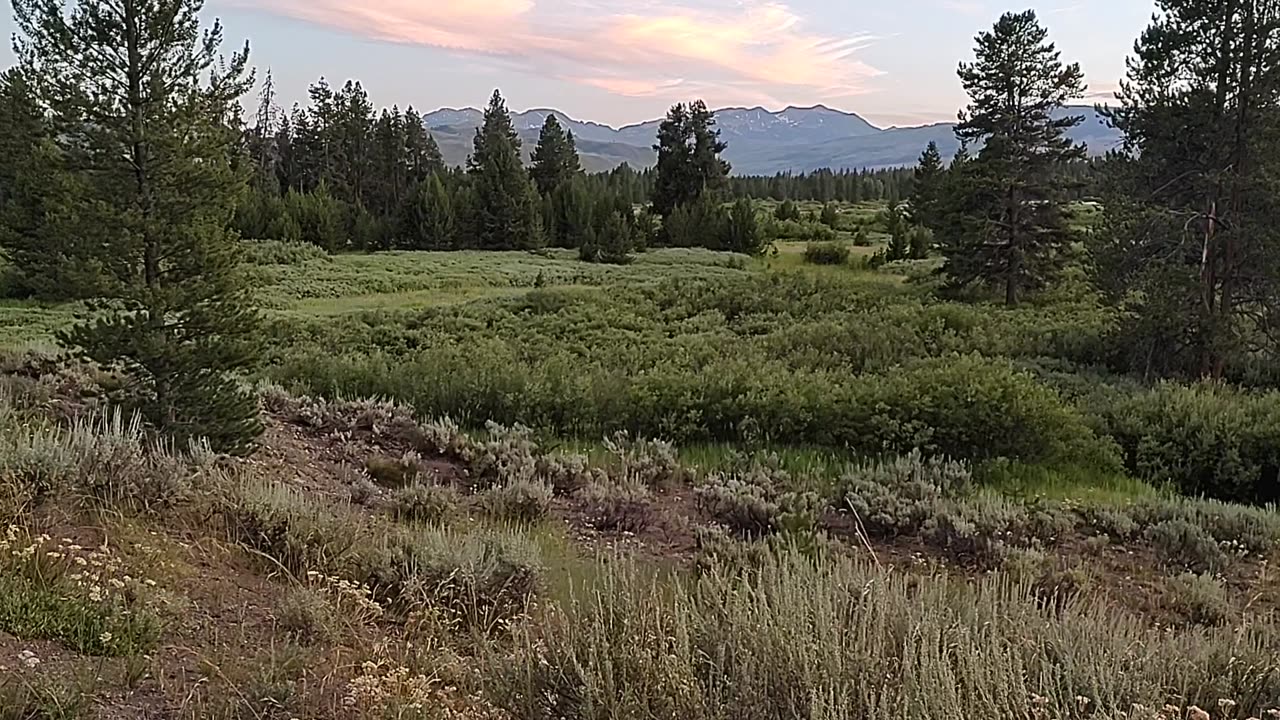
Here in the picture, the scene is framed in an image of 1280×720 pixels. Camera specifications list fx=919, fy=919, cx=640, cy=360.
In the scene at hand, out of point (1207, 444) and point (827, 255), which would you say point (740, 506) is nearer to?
point (1207, 444)

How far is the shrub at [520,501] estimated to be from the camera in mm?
6145

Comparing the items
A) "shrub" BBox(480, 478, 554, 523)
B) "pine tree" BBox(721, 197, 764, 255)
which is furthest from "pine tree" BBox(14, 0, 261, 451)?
"pine tree" BBox(721, 197, 764, 255)

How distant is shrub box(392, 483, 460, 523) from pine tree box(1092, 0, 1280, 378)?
1058 centimetres

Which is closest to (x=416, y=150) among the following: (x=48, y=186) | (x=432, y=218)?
(x=432, y=218)

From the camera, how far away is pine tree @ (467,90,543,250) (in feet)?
149

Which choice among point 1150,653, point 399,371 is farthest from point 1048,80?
point 1150,653

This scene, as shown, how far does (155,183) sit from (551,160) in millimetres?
48796

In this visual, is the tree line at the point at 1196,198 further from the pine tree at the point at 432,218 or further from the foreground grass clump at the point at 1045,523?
the pine tree at the point at 432,218

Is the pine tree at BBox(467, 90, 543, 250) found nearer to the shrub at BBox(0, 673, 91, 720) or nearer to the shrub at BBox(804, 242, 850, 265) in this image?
the shrub at BBox(804, 242, 850, 265)

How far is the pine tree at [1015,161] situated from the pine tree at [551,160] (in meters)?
32.3

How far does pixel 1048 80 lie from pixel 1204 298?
1179 cm

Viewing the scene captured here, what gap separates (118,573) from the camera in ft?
11.7

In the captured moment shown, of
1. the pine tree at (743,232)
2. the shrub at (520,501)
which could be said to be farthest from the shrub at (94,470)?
the pine tree at (743,232)

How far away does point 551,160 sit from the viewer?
54.0 metres
